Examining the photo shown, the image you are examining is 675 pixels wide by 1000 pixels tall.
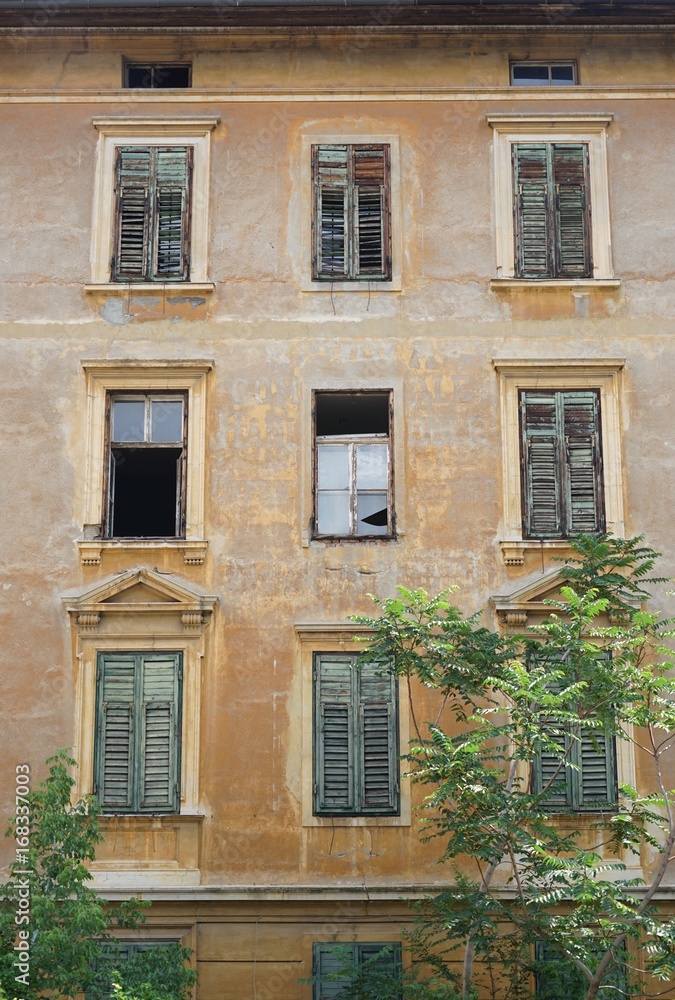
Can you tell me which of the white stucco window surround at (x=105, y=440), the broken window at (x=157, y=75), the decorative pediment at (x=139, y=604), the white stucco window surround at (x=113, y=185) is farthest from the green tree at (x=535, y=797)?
the broken window at (x=157, y=75)

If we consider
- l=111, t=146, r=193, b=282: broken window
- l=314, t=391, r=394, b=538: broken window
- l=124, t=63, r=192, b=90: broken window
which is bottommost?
l=314, t=391, r=394, b=538: broken window

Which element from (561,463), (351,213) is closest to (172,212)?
(351,213)

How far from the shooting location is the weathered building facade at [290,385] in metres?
18.1

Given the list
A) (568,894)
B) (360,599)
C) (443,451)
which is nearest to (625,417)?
(443,451)

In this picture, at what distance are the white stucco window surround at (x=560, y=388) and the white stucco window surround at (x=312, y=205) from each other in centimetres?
185

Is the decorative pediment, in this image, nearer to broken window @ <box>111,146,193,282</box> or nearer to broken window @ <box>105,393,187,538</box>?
broken window @ <box>105,393,187,538</box>

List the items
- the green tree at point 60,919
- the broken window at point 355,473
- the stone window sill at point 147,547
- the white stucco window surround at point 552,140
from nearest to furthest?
the green tree at point 60,919 → the stone window sill at point 147,547 → the broken window at point 355,473 → the white stucco window surround at point 552,140

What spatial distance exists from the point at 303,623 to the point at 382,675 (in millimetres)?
1147

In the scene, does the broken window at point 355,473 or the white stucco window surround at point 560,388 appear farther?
the broken window at point 355,473

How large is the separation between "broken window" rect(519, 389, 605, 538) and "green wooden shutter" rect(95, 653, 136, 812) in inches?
203

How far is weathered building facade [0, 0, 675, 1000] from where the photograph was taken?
18.1 metres

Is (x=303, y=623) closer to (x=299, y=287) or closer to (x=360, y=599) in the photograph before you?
(x=360, y=599)

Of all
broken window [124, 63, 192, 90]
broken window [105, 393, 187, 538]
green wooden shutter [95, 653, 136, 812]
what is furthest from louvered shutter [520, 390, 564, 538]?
broken window [124, 63, 192, 90]

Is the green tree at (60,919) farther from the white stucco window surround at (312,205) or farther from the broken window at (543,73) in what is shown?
the broken window at (543,73)
